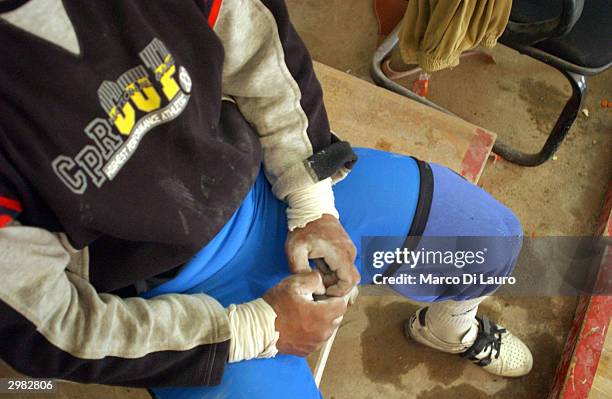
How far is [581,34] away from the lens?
1291mm

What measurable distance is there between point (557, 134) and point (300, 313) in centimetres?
112

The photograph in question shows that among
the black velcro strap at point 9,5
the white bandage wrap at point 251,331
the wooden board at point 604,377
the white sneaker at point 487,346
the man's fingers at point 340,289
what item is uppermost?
the black velcro strap at point 9,5

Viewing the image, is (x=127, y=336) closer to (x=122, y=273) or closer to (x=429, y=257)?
(x=122, y=273)

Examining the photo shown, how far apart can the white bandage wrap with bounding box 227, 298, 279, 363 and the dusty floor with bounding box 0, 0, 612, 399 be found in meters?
0.73

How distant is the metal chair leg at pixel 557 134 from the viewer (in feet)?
4.54

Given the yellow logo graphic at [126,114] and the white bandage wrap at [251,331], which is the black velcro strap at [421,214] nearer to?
the white bandage wrap at [251,331]

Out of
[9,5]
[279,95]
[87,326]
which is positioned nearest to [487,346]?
[279,95]

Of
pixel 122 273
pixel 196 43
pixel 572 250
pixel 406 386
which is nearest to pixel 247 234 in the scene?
pixel 122 273

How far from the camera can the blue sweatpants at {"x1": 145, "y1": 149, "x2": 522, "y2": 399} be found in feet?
2.56

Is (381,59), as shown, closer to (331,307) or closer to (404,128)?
(404,128)

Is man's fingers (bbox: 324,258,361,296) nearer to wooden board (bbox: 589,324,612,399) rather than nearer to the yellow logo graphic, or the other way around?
the yellow logo graphic

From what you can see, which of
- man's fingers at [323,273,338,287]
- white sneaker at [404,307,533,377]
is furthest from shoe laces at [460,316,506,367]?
man's fingers at [323,273,338,287]

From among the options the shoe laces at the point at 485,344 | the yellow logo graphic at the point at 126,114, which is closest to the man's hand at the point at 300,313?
the yellow logo graphic at the point at 126,114

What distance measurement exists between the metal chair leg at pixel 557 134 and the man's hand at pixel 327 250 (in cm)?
85
